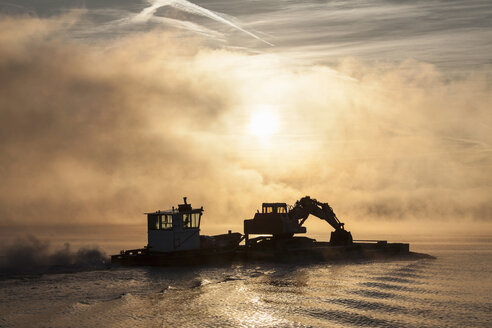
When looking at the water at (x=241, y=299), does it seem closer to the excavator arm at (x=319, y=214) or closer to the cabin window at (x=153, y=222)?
the cabin window at (x=153, y=222)

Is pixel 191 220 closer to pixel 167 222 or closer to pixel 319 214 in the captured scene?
pixel 167 222

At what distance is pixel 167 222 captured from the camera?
52.7 meters

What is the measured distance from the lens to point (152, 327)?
2698cm

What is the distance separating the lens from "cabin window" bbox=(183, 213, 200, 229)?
53312mm

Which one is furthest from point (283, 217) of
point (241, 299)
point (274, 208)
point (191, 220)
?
point (241, 299)

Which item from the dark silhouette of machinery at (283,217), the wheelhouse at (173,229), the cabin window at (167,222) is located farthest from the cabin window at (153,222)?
the dark silhouette of machinery at (283,217)

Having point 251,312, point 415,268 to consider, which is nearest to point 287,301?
point 251,312

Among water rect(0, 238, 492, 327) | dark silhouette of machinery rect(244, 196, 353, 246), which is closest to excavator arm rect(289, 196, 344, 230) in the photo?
dark silhouette of machinery rect(244, 196, 353, 246)

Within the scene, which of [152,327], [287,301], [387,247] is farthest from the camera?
[387,247]

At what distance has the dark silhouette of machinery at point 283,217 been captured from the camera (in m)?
62.1

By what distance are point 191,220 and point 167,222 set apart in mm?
2807

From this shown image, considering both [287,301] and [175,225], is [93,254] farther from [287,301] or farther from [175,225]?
[287,301]

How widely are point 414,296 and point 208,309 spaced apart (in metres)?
17.3

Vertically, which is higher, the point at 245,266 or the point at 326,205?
the point at 326,205
